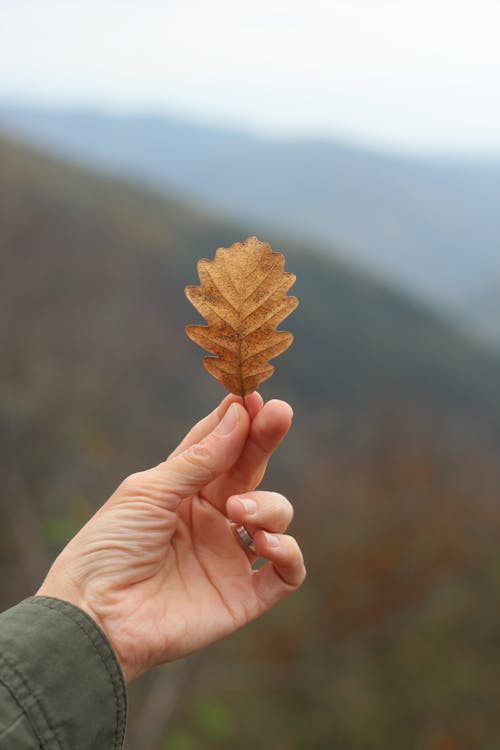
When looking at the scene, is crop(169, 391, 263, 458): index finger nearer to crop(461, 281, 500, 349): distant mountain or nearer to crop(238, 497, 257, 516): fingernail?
Answer: crop(238, 497, 257, 516): fingernail

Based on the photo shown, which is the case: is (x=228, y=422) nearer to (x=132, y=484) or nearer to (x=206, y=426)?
(x=206, y=426)

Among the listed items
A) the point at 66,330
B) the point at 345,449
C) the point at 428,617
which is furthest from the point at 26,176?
the point at 428,617

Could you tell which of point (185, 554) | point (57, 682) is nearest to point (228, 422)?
point (185, 554)

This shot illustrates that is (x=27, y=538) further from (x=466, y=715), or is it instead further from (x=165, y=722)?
(x=466, y=715)

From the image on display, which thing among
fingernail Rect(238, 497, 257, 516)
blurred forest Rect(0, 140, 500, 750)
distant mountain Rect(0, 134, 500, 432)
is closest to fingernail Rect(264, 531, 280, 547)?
fingernail Rect(238, 497, 257, 516)

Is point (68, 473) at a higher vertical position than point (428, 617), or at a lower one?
higher
